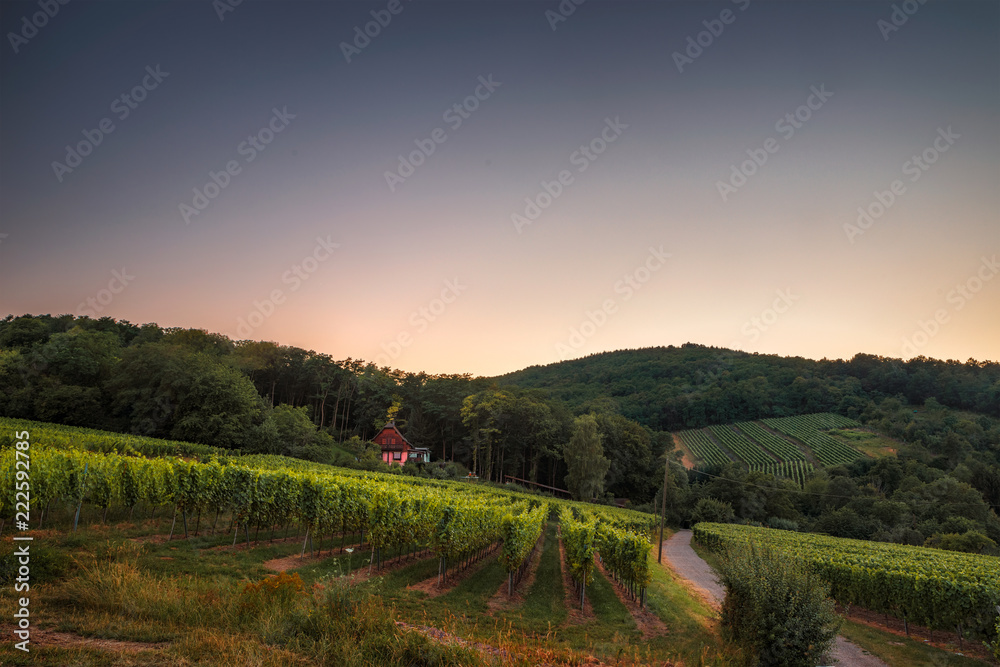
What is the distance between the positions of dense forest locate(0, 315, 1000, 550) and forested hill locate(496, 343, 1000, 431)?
352mm

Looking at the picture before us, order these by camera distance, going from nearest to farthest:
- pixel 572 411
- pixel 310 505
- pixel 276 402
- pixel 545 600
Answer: pixel 545 600, pixel 310 505, pixel 276 402, pixel 572 411

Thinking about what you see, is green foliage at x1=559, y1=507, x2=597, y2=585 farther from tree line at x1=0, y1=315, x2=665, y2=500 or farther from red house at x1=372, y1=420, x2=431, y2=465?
red house at x1=372, y1=420, x2=431, y2=465

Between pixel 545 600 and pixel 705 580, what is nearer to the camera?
pixel 545 600

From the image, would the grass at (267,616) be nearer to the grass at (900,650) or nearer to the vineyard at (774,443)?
the grass at (900,650)

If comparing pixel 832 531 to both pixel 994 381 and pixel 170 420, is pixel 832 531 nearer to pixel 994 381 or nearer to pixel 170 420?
pixel 170 420

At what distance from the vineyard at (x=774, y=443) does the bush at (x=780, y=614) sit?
77.5 metres

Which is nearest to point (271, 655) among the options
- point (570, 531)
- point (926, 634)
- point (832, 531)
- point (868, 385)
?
point (570, 531)

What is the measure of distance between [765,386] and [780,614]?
4365 inches

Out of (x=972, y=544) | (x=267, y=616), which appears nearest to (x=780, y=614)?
(x=267, y=616)

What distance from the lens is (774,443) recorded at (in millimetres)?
91375

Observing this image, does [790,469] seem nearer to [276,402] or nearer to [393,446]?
[393,446]

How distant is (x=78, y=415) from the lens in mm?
48875

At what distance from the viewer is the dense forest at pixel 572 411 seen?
48.7 meters

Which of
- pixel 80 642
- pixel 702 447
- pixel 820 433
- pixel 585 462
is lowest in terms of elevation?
pixel 80 642
